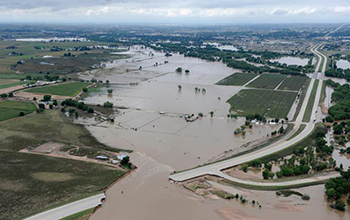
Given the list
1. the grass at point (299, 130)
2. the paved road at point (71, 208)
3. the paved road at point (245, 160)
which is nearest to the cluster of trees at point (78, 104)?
the paved road at point (245, 160)

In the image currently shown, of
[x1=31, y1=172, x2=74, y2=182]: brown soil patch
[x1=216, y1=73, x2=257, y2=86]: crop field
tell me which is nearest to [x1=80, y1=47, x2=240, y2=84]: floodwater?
[x1=216, y1=73, x2=257, y2=86]: crop field

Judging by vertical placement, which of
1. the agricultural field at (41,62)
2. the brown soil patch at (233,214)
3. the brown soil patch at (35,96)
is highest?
the agricultural field at (41,62)

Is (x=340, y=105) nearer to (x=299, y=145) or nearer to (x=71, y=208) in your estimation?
(x=299, y=145)

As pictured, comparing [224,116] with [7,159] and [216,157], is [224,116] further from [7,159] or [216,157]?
[7,159]

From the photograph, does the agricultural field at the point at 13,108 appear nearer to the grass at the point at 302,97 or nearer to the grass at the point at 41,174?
the grass at the point at 41,174

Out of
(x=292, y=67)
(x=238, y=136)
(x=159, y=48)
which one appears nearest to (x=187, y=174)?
(x=238, y=136)

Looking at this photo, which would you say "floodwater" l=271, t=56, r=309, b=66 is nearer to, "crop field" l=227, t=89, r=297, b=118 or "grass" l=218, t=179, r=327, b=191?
"crop field" l=227, t=89, r=297, b=118

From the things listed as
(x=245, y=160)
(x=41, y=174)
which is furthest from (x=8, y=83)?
(x=245, y=160)
